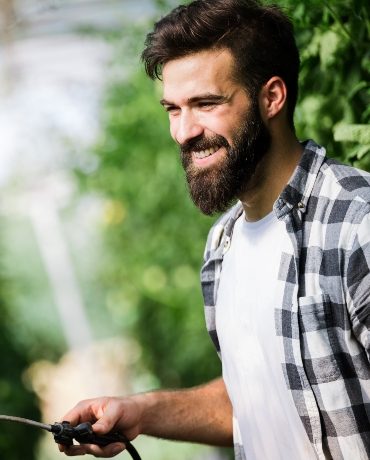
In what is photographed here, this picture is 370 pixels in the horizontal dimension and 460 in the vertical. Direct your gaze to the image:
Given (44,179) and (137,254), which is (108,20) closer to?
(137,254)

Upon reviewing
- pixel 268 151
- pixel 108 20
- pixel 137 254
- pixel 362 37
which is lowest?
pixel 137 254

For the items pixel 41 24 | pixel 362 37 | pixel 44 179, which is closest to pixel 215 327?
pixel 362 37

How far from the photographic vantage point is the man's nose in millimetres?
2082

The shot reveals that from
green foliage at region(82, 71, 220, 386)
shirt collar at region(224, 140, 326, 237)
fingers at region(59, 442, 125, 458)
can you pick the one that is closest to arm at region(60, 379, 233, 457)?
fingers at region(59, 442, 125, 458)

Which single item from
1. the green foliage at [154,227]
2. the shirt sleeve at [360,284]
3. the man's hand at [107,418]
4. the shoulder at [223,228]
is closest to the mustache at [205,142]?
the shoulder at [223,228]

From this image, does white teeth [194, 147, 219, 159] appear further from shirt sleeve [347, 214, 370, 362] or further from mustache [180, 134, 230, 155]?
shirt sleeve [347, 214, 370, 362]

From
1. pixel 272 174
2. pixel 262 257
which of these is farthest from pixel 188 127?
pixel 262 257

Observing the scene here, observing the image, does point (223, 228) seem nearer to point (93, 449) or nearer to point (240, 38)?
point (240, 38)

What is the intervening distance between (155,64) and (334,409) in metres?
1.02

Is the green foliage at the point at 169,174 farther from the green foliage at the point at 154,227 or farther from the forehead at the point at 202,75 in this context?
the forehead at the point at 202,75

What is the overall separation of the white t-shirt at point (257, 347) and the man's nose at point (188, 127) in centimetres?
27

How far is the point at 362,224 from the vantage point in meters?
1.78

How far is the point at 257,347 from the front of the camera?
2047mm

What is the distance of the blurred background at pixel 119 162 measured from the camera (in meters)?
2.54
